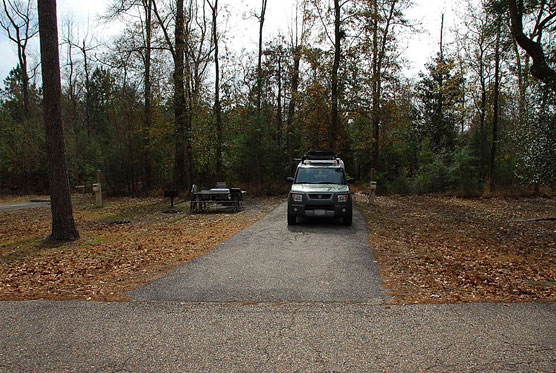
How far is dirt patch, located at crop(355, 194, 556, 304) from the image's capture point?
5.46m

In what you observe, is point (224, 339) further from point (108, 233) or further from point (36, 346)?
point (108, 233)

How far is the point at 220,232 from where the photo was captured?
437 inches

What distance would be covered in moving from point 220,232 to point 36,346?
24.0 ft

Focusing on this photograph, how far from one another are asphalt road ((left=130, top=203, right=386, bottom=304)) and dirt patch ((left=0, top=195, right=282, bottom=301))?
1.81ft

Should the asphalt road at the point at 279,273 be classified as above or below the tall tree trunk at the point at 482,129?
below

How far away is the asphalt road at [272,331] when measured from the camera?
11.3ft

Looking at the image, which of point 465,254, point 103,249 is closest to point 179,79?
point 103,249

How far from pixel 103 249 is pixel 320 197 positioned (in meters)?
5.88

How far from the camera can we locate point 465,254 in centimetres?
810

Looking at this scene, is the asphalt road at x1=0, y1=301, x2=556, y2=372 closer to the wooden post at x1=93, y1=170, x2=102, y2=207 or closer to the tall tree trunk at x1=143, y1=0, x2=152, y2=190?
the wooden post at x1=93, y1=170, x2=102, y2=207

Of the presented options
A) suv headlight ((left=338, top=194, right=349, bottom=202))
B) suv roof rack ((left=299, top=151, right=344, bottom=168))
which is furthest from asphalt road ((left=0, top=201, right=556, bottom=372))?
suv roof rack ((left=299, top=151, right=344, bottom=168))

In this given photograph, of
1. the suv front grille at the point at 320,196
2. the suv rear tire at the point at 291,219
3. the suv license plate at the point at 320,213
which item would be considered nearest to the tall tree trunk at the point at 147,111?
the suv rear tire at the point at 291,219

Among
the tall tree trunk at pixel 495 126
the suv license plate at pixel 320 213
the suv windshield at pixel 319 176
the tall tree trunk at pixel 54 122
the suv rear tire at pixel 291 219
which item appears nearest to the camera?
the tall tree trunk at pixel 54 122

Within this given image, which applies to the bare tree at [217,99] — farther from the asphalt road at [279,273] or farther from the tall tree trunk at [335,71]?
the asphalt road at [279,273]
